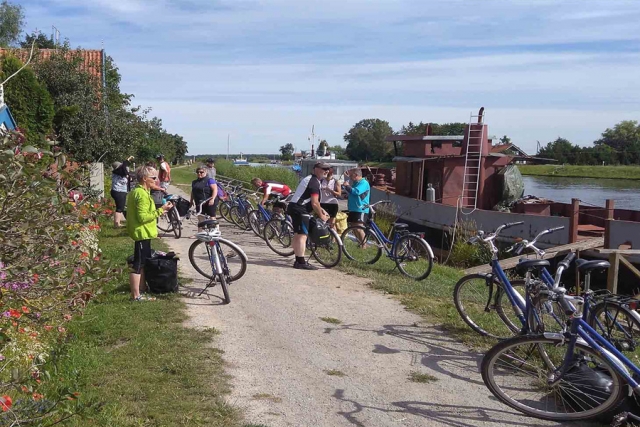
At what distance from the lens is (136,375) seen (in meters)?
5.12

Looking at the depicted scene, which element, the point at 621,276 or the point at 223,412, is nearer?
the point at 223,412

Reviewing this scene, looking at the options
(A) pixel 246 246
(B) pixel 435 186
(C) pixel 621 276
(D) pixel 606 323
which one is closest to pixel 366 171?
(B) pixel 435 186

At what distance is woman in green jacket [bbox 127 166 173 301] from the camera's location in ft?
23.8

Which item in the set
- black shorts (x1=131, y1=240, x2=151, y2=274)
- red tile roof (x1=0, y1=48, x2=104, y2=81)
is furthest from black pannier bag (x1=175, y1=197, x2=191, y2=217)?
red tile roof (x1=0, y1=48, x2=104, y2=81)

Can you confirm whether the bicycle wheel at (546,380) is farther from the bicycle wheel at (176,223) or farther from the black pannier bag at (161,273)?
the bicycle wheel at (176,223)

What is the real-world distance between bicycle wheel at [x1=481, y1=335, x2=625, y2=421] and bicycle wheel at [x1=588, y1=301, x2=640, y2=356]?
32.4 inches

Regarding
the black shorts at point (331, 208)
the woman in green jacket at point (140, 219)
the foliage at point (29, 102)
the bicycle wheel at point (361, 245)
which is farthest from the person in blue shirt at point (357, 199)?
the foliage at point (29, 102)

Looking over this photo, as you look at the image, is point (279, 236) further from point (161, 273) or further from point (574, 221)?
point (574, 221)

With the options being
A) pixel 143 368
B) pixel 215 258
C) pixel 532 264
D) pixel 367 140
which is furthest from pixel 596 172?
pixel 143 368

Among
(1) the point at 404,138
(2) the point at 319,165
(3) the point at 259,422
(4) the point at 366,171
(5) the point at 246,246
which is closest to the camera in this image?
(3) the point at 259,422

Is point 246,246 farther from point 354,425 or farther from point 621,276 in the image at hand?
point 621,276

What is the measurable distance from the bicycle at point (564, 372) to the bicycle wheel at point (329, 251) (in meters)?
5.08

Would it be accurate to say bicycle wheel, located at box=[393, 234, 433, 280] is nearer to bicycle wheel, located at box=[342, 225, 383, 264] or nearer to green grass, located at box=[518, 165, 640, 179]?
bicycle wheel, located at box=[342, 225, 383, 264]

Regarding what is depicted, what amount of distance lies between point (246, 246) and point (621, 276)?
8.86m
